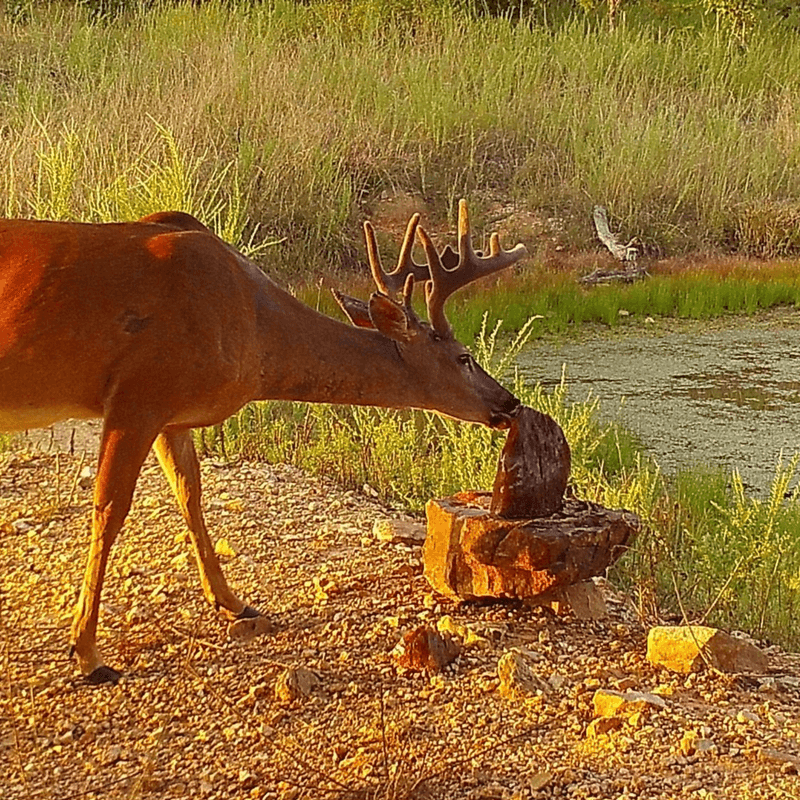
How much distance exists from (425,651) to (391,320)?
105 centimetres

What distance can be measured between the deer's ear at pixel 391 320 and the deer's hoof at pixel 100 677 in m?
1.33

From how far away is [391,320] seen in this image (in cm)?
409

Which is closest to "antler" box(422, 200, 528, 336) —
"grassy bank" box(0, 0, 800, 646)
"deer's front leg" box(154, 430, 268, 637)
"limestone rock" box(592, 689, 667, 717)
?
"deer's front leg" box(154, 430, 268, 637)

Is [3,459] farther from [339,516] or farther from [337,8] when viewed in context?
[337,8]

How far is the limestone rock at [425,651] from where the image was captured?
373 cm

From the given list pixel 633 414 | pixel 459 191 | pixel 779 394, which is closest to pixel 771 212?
pixel 459 191

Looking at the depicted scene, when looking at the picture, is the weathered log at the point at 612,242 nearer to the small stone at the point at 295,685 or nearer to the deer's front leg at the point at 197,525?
the deer's front leg at the point at 197,525

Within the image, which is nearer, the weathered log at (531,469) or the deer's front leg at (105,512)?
the deer's front leg at (105,512)

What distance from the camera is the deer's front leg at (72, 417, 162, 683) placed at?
3596 millimetres

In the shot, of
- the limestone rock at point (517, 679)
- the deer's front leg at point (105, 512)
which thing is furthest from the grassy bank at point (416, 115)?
the limestone rock at point (517, 679)

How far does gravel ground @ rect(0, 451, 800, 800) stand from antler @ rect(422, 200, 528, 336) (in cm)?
93

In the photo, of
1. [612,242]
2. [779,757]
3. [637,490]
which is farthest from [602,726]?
[612,242]

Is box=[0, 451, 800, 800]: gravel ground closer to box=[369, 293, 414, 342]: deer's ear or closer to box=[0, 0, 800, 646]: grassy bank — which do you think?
box=[369, 293, 414, 342]: deer's ear

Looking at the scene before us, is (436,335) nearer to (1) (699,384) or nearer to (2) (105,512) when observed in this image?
(2) (105,512)
